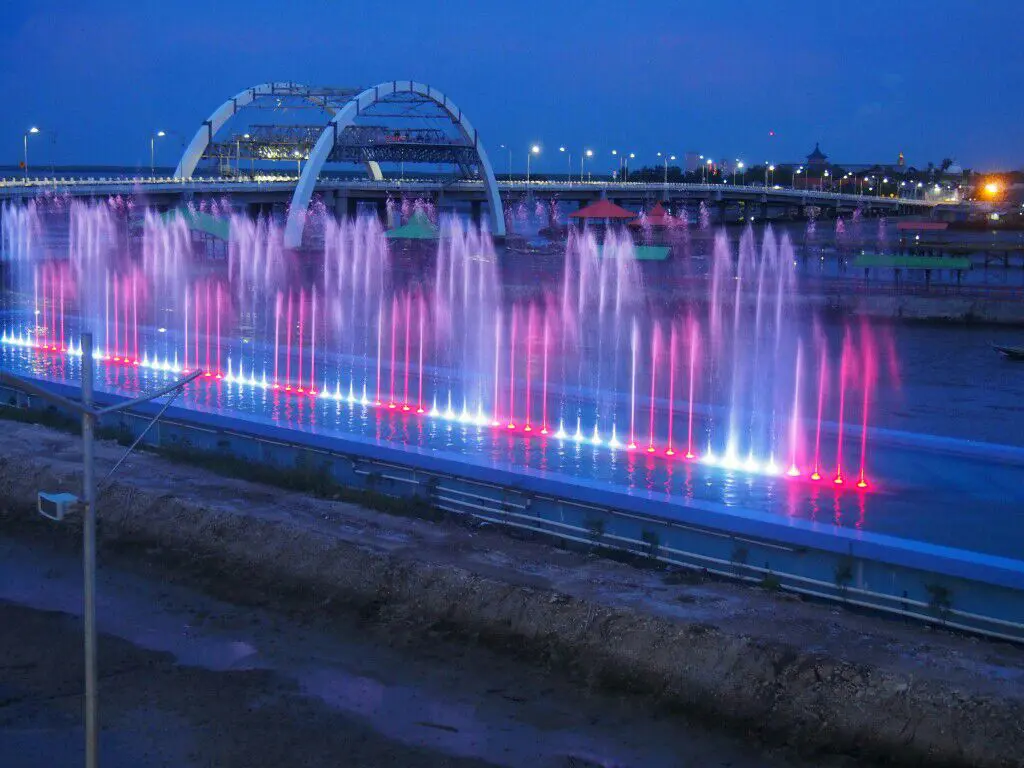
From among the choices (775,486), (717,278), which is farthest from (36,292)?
(775,486)

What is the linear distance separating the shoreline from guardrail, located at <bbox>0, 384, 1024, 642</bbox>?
0.89 feet

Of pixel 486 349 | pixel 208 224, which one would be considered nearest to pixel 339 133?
pixel 208 224

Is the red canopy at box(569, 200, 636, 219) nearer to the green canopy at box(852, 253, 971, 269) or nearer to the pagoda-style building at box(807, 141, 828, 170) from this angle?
the green canopy at box(852, 253, 971, 269)

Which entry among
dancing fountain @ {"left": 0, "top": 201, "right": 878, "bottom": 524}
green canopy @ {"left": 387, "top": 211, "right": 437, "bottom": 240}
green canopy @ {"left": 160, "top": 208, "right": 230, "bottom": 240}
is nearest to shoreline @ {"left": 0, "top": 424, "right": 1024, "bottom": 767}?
dancing fountain @ {"left": 0, "top": 201, "right": 878, "bottom": 524}

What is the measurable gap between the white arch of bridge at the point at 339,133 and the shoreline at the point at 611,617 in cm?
4129

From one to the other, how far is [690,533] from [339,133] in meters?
52.1

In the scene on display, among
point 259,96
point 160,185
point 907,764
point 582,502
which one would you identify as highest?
point 259,96

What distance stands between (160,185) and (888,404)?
45651mm

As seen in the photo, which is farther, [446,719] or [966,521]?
[966,521]

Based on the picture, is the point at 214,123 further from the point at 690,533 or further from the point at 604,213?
the point at 690,533

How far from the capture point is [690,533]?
978 cm

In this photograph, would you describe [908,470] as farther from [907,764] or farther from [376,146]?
[376,146]

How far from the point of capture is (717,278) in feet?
121

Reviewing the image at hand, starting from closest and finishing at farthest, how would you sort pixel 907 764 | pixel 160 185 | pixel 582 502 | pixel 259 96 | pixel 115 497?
pixel 907 764 → pixel 582 502 → pixel 115 497 → pixel 160 185 → pixel 259 96
